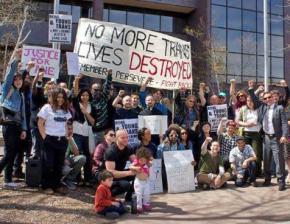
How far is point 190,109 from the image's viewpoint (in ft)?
33.3

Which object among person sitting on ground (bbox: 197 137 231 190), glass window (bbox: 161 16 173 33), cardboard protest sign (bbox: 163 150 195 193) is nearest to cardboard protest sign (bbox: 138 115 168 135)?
cardboard protest sign (bbox: 163 150 195 193)

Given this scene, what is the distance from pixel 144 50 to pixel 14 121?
3.79 meters

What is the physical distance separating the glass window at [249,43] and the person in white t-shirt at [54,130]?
32.1 m

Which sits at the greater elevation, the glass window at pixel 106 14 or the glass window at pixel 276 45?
the glass window at pixel 106 14

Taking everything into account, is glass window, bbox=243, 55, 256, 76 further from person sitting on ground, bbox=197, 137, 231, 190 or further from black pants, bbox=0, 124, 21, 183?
black pants, bbox=0, 124, 21, 183

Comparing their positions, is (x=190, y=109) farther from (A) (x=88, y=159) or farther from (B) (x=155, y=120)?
(A) (x=88, y=159)

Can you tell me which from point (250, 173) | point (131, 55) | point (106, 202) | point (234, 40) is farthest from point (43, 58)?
point (234, 40)

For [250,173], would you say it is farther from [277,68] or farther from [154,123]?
[277,68]

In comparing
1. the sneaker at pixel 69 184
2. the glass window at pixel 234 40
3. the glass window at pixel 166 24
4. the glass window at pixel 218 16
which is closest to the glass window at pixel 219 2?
the glass window at pixel 218 16

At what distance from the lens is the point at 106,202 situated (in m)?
Answer: 7.04

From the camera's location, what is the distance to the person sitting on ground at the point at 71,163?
8.25 meters

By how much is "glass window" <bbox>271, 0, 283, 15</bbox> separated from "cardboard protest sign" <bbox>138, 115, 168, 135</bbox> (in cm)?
3228

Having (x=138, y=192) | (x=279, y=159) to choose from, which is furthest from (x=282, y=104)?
(x=138, y=192)

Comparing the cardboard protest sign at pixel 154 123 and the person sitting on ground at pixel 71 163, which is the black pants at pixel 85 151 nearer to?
the person sitting on ground at pixel 71 163
